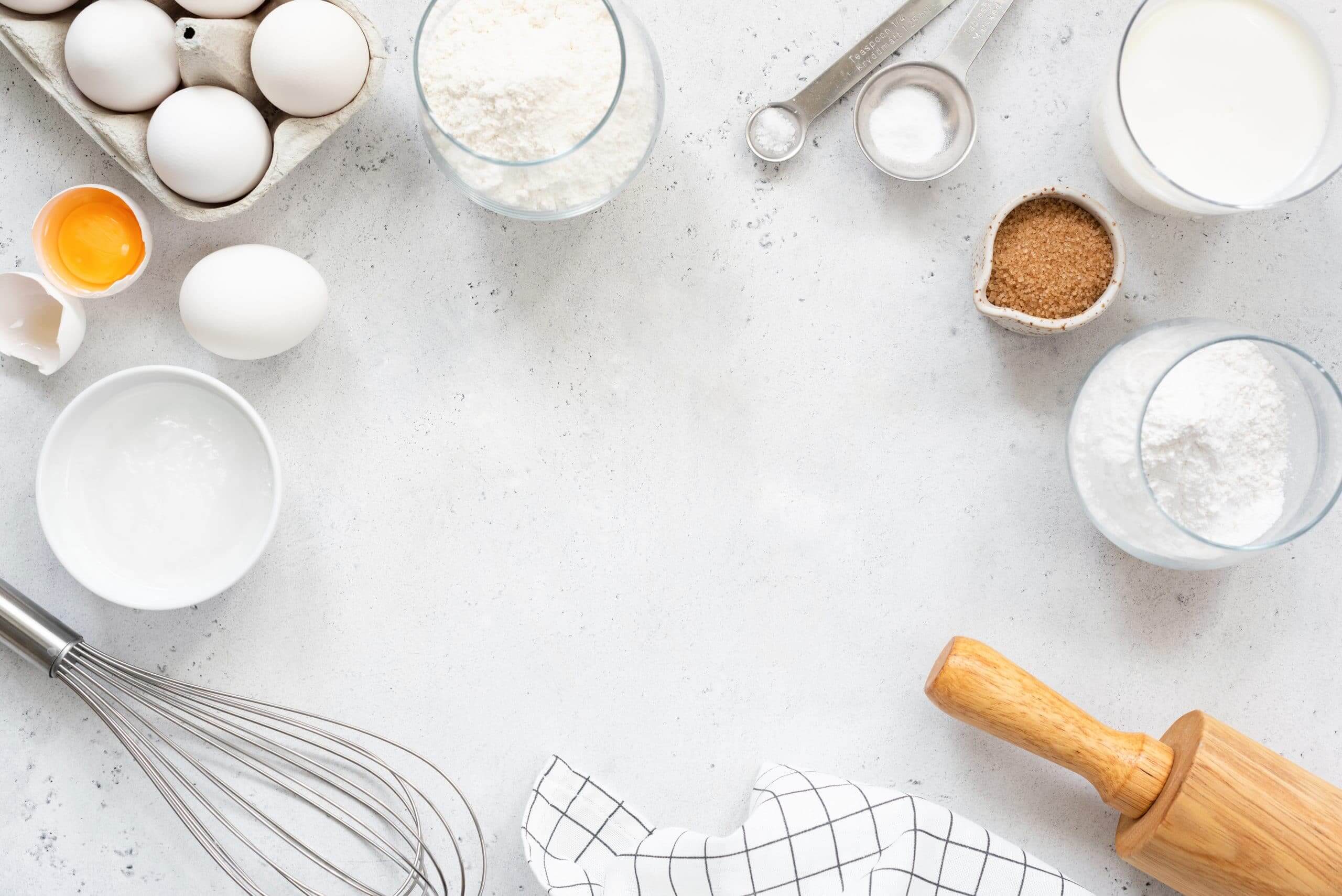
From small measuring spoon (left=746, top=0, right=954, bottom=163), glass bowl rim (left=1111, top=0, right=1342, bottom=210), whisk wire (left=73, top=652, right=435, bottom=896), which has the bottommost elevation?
whisk wire (left=73, top=652, right=435, bottom=896)

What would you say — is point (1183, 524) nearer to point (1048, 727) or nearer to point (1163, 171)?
point (1048, 727)

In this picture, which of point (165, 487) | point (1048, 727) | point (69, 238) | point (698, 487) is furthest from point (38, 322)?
point (1048, 727)

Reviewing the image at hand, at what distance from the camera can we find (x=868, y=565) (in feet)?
3.04

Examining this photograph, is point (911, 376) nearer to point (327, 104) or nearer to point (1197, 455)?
point (1197, 455)

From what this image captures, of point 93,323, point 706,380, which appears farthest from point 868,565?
point 93,323

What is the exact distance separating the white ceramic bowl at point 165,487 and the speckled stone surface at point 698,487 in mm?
55

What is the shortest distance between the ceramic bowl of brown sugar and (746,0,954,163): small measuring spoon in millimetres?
195

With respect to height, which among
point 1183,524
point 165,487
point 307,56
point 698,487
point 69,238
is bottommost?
point 165,487

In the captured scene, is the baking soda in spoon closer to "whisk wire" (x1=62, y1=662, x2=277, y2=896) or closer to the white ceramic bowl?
the white ceramic bowl

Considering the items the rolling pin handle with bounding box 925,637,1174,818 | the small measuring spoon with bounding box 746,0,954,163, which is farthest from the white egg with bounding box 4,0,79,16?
the rolling pin handle with bounding box 925,637,1174,818

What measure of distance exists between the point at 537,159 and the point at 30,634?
0.62 m

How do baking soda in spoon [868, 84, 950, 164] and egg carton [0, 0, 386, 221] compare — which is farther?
baking soda in spoon [868, 84, 950, 164]

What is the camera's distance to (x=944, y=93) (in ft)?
2.95

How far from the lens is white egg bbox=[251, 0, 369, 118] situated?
0.77m
